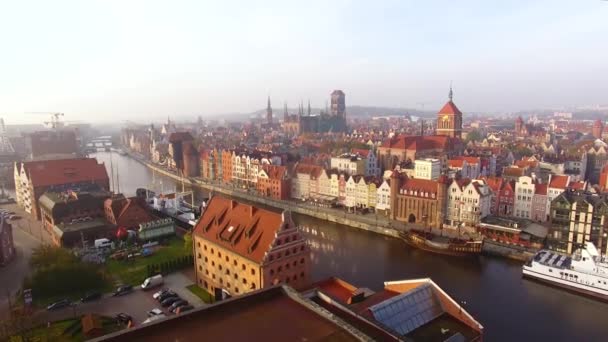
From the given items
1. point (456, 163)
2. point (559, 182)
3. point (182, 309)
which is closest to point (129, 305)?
point (182, 309)

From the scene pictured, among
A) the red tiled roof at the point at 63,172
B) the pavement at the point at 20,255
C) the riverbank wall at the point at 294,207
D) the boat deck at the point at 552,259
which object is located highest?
the red tiled roof at the point at 63,172

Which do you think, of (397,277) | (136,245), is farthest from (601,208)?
(136,245)

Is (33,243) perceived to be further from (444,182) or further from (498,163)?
(498,163)

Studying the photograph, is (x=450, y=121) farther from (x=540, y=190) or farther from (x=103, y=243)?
(x=103, y=243)

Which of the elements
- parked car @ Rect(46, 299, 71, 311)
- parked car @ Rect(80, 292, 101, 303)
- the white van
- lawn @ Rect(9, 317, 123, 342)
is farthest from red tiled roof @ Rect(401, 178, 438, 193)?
parked car @ Rect(46, 299, 71, 311)

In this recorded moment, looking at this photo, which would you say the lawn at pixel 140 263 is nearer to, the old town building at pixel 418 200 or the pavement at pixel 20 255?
the pavement at pixel 20 255

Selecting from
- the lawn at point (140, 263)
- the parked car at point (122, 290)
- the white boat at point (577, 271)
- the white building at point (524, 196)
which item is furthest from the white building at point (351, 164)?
the parked car at point (122, 290)
